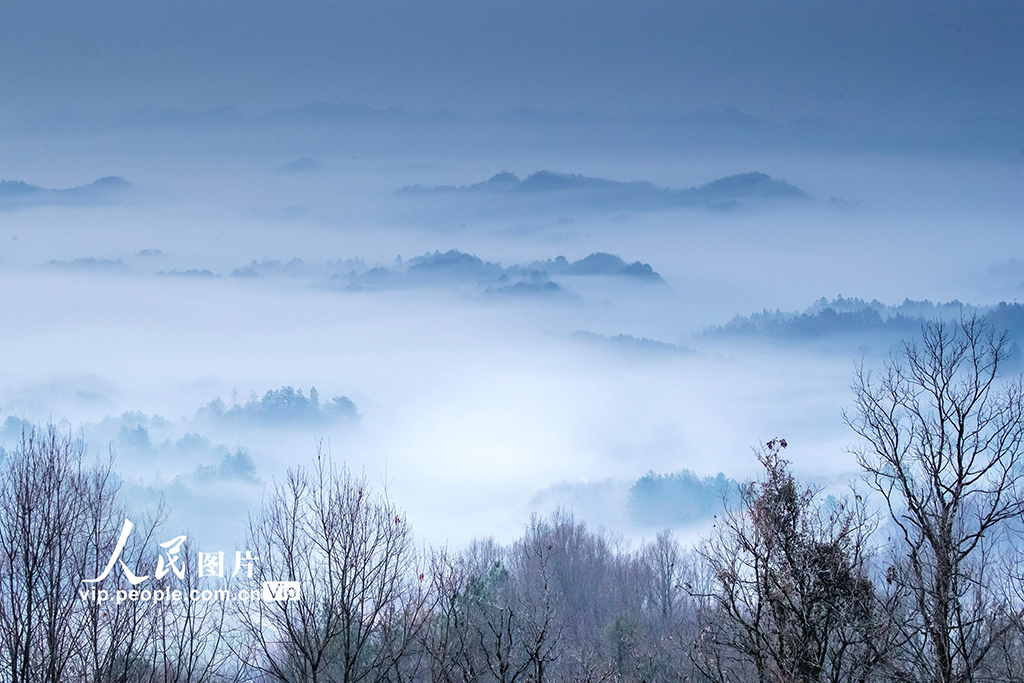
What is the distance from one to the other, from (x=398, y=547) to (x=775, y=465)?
746 centimetres

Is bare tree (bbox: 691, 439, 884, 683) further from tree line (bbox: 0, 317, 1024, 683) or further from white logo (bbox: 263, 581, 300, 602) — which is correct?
white logo (bbox: 263, 581, 300, 602)

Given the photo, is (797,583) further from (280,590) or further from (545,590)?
(280,590)

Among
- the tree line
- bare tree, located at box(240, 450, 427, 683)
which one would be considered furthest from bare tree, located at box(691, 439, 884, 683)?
bare tree, located at box(240, 450, 427, 683)

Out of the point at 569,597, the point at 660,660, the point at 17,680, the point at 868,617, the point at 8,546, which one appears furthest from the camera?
the point at 569,597

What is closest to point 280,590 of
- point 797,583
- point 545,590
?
point 545,590

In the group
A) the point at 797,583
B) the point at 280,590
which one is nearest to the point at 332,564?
the point at 280,590

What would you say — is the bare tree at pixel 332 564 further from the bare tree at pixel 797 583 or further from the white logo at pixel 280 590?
the bare tree at pixel 797 583

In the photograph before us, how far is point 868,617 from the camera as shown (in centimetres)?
1778

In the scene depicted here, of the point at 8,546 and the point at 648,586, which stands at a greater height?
the point at 648,586

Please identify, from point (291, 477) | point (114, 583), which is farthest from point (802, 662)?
point (114, 583)

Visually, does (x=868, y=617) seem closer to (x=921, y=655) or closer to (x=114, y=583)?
(x=921, y=655)

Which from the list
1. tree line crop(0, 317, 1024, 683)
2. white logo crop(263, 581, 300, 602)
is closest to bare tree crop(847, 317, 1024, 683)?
tree line crop(0, 317, 1024, 683)

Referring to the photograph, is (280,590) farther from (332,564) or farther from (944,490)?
(944,490)

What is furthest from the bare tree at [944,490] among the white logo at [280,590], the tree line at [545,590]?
the white logo at [280,590]
